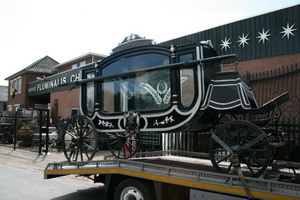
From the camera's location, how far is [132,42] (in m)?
5.46

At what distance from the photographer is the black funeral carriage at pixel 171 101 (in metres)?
3.87

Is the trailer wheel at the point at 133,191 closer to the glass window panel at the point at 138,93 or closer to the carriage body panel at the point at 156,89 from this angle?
the carriage body panel at the point at 156,89

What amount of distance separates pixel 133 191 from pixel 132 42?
2964 millimetres

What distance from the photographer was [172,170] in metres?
3.99

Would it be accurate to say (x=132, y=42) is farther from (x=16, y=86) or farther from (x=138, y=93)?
(x=16, y=86)

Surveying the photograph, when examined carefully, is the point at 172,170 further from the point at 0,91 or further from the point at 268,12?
the point at 0,91

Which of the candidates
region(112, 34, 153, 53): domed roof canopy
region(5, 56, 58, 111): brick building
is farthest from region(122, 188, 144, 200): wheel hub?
region(5, 56, 58, 111): brick building

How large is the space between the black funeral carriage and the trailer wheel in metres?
0.76

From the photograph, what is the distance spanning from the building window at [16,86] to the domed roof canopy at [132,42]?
26618 mm

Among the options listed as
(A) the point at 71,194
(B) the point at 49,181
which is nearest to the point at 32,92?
(B) the point at 49,181

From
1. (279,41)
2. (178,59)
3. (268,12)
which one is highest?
(268,12)

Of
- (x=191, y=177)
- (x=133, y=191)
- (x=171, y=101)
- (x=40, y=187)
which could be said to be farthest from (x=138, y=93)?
(x=40, y=187)

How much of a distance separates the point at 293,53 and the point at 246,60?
5.28 feet

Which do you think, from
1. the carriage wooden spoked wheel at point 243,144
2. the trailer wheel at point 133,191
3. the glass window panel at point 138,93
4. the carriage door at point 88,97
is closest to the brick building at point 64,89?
the carriage door at point 88,97
